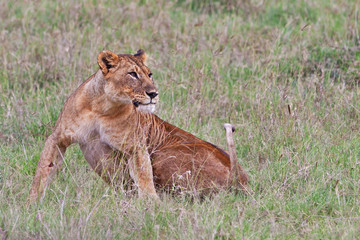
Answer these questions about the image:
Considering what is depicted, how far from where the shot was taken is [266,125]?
210 inches

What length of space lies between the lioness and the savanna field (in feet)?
0.44

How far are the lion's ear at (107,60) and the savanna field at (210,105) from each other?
75cm

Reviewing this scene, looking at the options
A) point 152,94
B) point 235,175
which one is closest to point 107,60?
point 152,94

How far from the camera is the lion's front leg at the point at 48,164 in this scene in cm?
424

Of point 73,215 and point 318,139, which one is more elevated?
point 73,215

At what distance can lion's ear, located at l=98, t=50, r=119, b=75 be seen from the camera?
4293 mm

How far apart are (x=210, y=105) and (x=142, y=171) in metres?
1.92

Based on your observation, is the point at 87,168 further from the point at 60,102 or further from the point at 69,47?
the point at 69,47

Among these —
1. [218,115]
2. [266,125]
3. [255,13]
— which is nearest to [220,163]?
[266,125]

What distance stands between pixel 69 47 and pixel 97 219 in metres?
3.35

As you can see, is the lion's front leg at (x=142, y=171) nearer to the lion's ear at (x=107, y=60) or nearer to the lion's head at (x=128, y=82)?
the lion's head at (x=128, y=82)

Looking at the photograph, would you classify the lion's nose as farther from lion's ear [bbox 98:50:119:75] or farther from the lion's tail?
the lion's tail

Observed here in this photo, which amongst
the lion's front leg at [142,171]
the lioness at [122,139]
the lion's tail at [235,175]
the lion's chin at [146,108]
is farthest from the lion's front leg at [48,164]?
the lion's tail at [235,175]

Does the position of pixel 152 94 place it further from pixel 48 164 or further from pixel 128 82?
pixel 48 164
